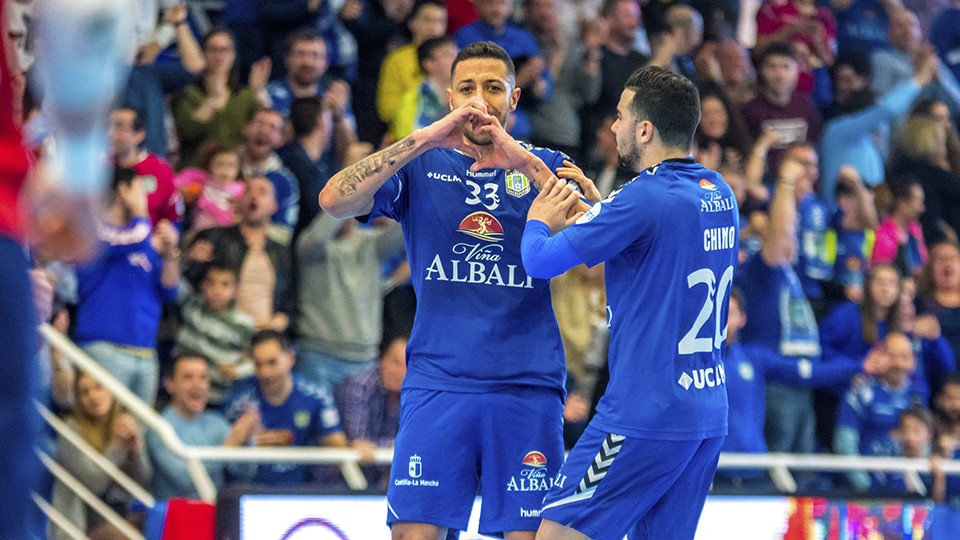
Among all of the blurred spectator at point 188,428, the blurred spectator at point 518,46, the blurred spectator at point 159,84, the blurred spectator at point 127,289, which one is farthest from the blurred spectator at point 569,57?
the blurred spectator at point 188,428

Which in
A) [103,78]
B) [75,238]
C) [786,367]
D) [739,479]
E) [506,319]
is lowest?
[739,479]

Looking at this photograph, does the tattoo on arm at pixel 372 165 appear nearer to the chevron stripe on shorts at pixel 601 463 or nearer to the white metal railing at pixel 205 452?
the chevron stripe on shorts at pixel 601 463

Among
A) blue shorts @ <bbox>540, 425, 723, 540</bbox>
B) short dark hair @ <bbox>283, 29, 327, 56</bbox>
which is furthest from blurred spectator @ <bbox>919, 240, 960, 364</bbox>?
blue shorts @ <bbox>540, 425, 723, 540</bbox>

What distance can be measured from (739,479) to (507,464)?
4.52 metres

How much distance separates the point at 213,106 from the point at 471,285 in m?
5.16

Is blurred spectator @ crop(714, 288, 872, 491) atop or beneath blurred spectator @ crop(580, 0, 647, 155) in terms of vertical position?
beneath

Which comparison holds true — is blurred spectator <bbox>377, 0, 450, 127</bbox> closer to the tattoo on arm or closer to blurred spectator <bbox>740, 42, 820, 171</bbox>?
blurred spectator <bbox>740, 42, 820, 171</bbox>

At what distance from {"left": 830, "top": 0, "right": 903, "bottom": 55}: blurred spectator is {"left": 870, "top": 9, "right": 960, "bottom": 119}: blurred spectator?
0.18 meters

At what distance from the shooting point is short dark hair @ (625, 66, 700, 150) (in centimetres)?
552

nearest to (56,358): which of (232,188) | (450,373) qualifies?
(232,188)

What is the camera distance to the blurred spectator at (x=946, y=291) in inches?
452

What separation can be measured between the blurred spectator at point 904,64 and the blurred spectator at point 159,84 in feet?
22.0

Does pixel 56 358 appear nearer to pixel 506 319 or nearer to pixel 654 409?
pixel 506 319

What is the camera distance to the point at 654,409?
5379mm
